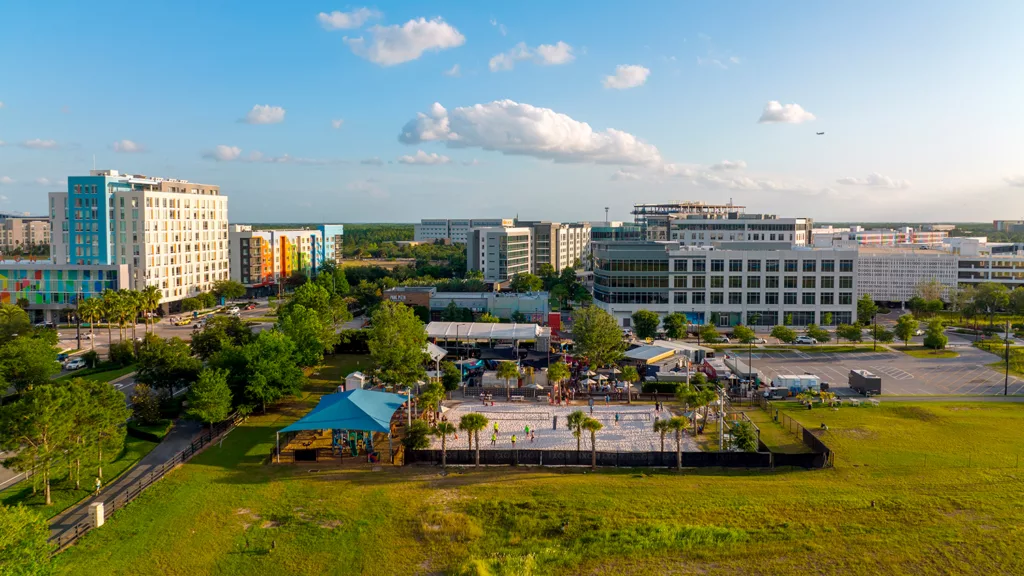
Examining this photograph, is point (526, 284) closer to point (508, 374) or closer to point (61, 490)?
point (508, 374)

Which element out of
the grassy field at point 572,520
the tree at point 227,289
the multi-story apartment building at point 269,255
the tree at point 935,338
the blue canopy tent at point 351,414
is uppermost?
the multi-story apartment building at point 269,255

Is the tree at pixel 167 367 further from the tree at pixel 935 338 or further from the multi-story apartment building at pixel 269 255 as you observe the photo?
the multi-story apartment building at pixel 269 255

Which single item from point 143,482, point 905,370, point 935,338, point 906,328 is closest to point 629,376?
point 905,370

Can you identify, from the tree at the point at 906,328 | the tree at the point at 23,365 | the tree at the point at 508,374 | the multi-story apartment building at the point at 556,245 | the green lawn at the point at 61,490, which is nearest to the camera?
the green lawn at the point at 61,490

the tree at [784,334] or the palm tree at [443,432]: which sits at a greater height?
the tree at [784,334]

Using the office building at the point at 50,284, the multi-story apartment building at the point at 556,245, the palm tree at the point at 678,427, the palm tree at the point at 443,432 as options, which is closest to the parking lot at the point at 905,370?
the palm tree at the point at 678,427

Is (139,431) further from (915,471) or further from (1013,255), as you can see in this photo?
(1013,255)

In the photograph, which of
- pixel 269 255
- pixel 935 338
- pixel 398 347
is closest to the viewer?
pixel 398 347
